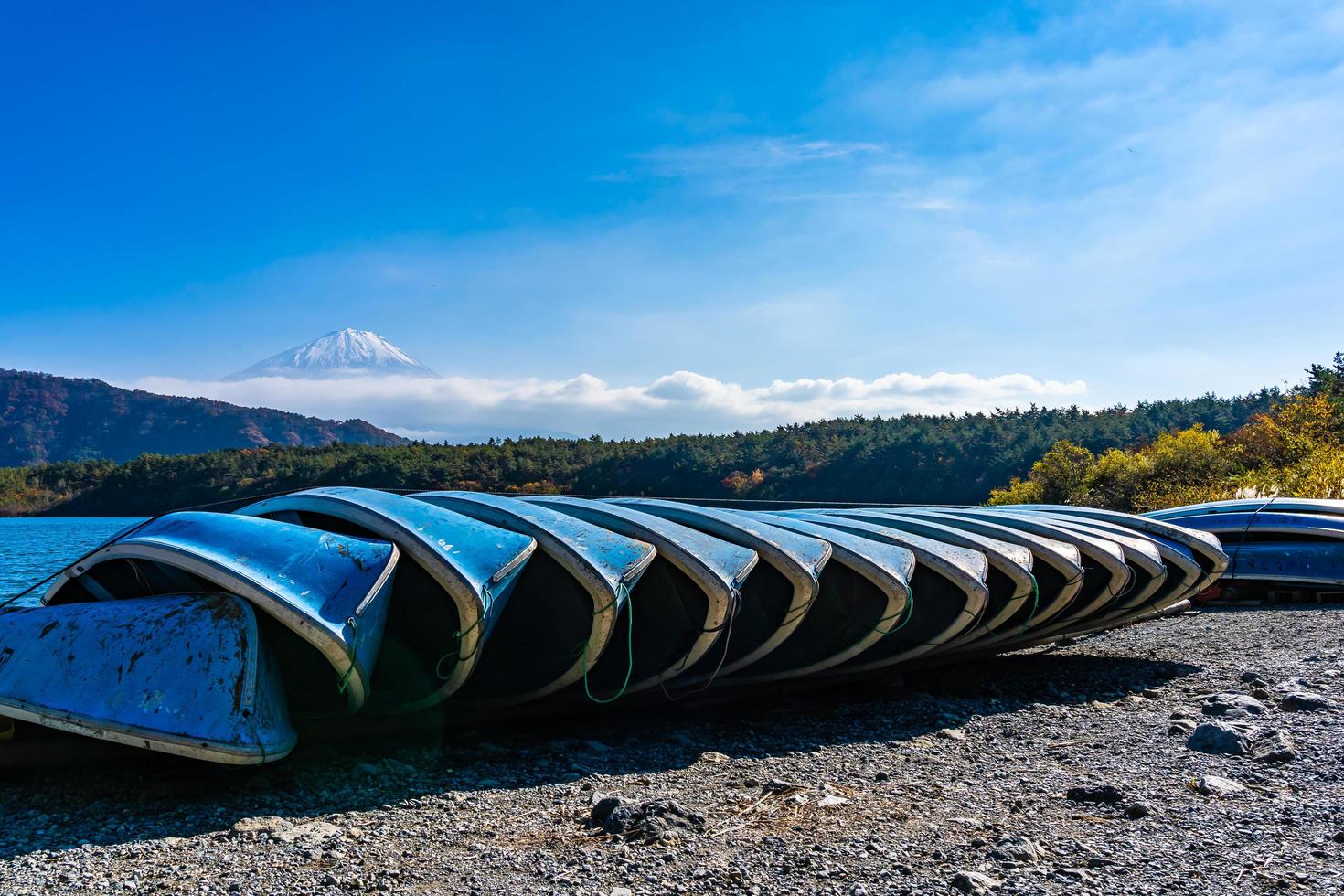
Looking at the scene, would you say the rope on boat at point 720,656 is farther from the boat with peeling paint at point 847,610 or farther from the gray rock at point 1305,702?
the gray rock at point 1305,702

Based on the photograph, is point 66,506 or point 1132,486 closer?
point 1132,486

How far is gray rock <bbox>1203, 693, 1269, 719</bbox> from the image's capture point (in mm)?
5727

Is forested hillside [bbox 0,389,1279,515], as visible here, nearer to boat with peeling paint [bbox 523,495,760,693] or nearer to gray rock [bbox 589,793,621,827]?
boat with peeling paint [bbox 523,495,760,693]

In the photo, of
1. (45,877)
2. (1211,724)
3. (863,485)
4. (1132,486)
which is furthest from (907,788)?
(863,485)

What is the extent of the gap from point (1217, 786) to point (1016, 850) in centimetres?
150

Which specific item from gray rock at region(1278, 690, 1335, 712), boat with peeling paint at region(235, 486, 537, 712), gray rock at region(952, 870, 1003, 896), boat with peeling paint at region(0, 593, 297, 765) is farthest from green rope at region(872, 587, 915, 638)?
boat with peeling paint at region(0, 593, 297, 765)

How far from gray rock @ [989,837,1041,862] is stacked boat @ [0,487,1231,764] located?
2.25 m

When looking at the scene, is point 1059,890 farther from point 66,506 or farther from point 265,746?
point 66,506

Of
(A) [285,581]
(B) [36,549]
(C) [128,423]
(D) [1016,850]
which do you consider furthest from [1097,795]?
(C) [128,423]

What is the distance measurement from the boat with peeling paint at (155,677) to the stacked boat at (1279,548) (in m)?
11.5

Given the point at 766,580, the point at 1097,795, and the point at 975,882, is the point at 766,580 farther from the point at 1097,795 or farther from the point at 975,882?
the point at 975,882

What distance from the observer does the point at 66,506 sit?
1511 inches

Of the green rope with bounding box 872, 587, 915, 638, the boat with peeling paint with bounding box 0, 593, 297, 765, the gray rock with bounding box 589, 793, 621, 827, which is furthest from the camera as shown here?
the green rope with bounding box 872, 587, 915, 638

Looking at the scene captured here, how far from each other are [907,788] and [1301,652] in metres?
5.44
